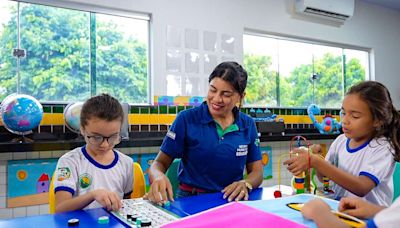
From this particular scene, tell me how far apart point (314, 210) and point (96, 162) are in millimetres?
888

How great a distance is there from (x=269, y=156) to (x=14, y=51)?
2731 millimetres

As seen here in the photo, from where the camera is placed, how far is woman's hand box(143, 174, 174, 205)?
1.23 metres

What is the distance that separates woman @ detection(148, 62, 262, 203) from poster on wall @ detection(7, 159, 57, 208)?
141 cm

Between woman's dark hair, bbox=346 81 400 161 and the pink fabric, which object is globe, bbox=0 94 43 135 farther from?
woman's dark hair, bbox=346 81 400 161

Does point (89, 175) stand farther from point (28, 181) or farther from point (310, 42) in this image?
point (310, 42)

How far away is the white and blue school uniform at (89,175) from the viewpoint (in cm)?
130

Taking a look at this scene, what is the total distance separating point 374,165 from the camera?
4.46 ft

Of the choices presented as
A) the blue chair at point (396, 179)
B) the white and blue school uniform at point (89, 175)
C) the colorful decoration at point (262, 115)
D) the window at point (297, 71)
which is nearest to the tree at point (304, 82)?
the window at point (297, 71)

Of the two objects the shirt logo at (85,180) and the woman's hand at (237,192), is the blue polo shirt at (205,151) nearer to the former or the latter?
the woman's hand at (237,192)

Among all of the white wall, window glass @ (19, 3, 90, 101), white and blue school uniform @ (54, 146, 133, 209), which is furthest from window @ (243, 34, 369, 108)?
white and blue school uniform @ (54, 146, 133, 209)

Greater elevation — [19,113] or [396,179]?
[19,113]

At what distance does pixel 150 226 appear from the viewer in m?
0.94

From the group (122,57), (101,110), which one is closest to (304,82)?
(122,57)

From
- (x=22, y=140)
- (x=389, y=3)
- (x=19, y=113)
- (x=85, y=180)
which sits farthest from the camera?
(x=389, y=3)
